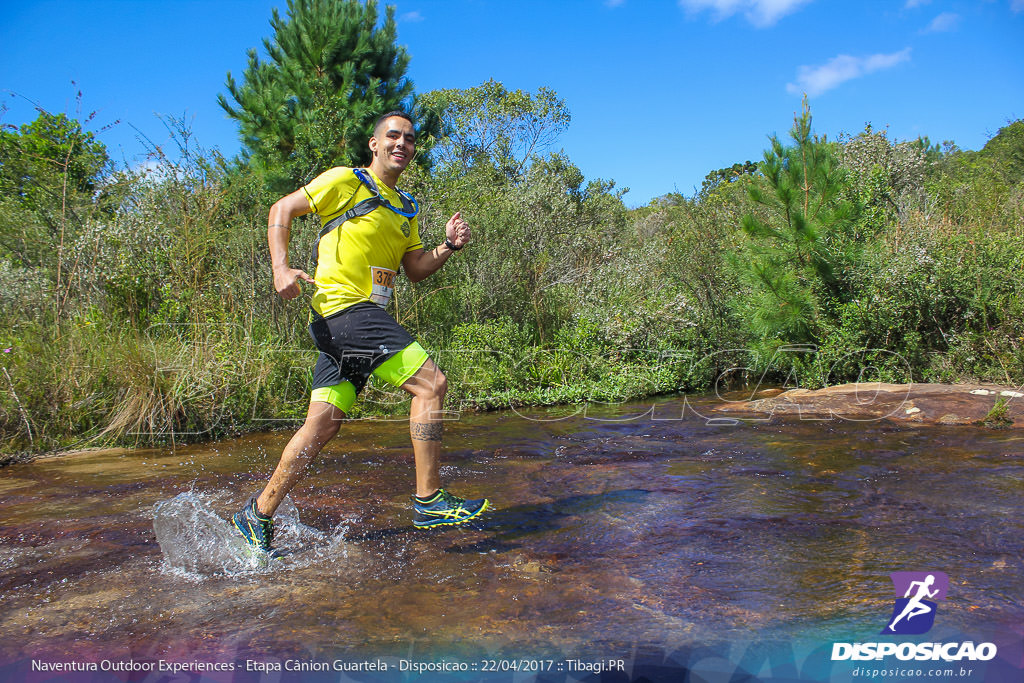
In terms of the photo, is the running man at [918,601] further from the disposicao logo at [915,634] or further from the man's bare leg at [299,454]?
the man's bare leg at [299,454]

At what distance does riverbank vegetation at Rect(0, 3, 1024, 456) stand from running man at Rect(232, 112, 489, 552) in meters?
3.50

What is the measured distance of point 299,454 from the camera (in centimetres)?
321

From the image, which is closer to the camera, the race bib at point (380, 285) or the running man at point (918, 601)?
the running man at point (918, 601)

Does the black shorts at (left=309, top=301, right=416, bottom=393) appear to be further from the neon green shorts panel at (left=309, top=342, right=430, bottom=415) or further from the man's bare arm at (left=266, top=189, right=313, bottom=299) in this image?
the man's bare arm at (left=266, top=189, right=313, bottom=299)

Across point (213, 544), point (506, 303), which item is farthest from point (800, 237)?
point (213, 544)

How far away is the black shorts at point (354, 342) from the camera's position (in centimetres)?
331

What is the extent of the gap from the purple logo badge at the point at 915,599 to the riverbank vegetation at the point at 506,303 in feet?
17.9

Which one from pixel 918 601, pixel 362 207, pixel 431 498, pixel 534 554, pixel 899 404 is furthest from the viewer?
pixel 899 404

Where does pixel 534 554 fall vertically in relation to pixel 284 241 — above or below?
below

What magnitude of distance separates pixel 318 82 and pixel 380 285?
45.6 feet

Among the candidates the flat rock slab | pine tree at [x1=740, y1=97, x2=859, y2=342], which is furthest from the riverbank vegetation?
the flat rock slab

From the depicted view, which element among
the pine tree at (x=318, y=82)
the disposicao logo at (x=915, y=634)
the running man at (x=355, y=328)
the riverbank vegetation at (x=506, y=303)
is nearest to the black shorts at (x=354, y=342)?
the running man at (x=355, y=328)

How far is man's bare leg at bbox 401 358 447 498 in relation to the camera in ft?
11.0

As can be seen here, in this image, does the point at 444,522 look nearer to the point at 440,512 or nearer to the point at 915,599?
the point at 440,512
